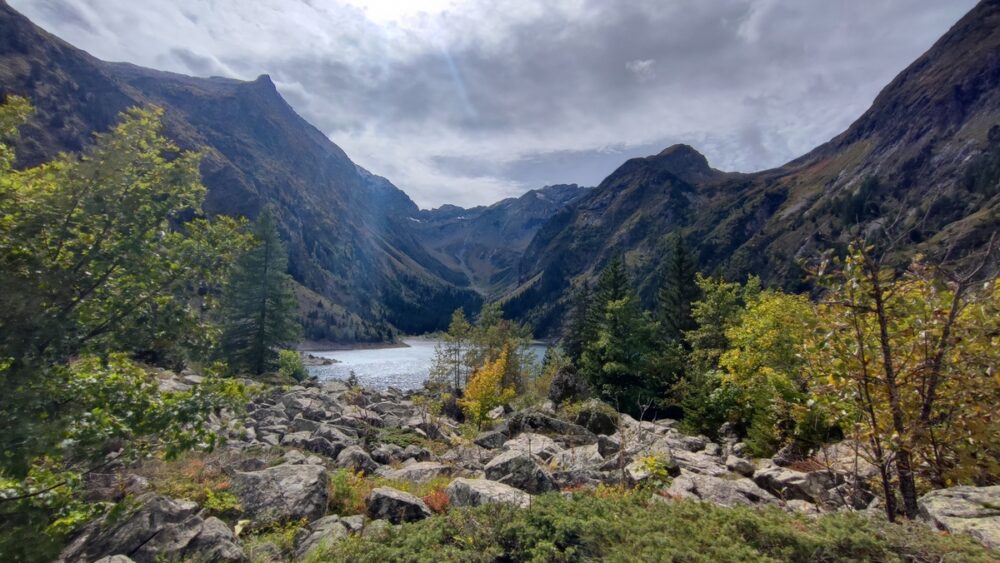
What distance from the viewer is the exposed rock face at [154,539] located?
631cm

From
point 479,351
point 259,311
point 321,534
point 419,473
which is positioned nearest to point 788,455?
point 419,473

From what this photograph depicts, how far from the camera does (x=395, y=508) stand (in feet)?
28.2

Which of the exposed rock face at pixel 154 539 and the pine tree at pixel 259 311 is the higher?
the pine tree at pixel 259 311

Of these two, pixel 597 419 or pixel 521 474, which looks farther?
pixel 597 419

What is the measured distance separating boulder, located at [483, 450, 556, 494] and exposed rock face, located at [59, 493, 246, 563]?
522cm

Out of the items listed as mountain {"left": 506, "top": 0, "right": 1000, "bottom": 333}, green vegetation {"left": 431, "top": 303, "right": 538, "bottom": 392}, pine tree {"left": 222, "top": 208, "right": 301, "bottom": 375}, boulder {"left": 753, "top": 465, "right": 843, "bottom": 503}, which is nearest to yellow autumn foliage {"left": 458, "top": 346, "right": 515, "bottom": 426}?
boulder {"left": 753, "top": 465, "right": 843, "bottom": 503}

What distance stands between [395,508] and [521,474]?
2.88 meters

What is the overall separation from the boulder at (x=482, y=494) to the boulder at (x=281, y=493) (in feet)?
8.46

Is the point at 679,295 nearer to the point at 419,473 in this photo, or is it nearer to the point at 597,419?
the point at 597,419

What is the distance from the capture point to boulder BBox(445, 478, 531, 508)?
26.2ft

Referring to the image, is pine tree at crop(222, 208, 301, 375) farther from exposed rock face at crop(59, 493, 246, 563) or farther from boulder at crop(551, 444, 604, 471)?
exposed rock face at crop(59, 493, 246, 563)


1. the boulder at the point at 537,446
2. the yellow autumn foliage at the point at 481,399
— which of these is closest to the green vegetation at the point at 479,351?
the yellow autumn foliage at the point at 481,399

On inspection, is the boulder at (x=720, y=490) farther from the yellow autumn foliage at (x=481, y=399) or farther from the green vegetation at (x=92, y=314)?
the yellow autumn foliage at (x=481, y=399)

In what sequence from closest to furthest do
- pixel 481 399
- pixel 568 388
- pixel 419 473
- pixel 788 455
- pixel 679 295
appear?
1. pixel 419 473
2. pixel 788 455
3. pixel 481 399
4. pixel 568 388
5. pixel 679 295
